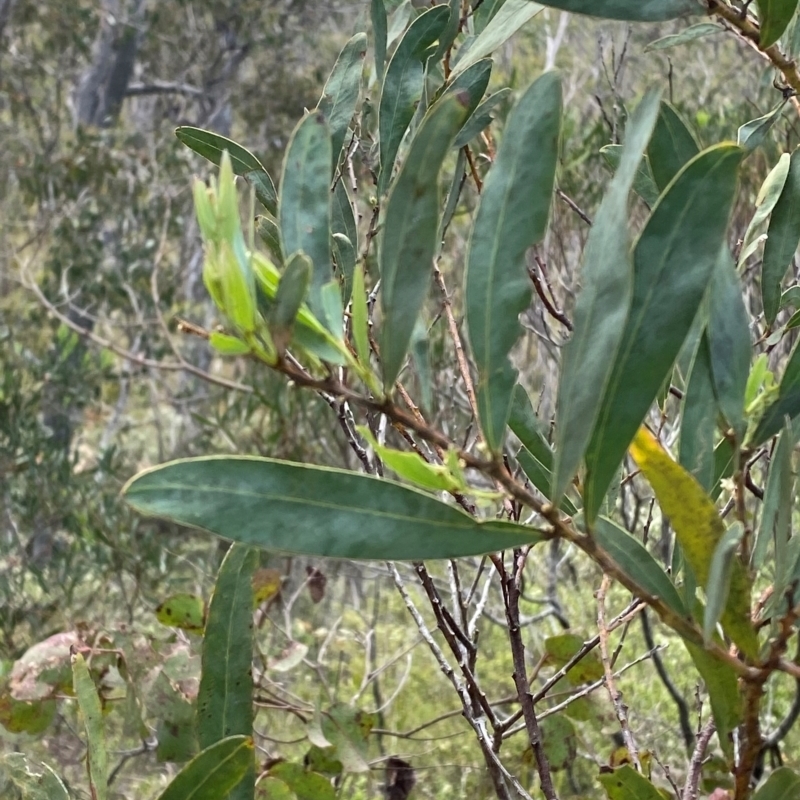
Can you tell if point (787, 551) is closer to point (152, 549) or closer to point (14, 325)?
point (152, 549)

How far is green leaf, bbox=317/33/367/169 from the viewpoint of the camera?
564mm

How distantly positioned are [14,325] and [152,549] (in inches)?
66.9

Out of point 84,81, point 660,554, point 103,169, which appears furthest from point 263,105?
point 660,554

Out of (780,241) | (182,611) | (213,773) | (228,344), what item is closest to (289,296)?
(228,344)

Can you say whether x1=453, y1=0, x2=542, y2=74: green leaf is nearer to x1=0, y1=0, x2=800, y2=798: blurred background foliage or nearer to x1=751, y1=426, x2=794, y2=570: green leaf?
x1=0, y1=0, x2=800, y2=798: blurred background foliage

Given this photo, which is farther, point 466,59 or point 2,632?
point 2,632

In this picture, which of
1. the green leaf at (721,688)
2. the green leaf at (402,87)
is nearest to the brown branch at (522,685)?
the green leaf at (721,688)

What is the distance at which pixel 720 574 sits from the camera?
29cm

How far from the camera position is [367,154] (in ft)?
2.51

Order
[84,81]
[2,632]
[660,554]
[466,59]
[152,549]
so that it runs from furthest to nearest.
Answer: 1. [84,81]
2. [152,549]
3. [2,632]
4. [660,554]
5. [466,59]

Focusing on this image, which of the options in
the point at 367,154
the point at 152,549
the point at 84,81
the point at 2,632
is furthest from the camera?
the point at 84,81

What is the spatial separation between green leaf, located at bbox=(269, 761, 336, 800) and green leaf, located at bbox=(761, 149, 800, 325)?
52 cm

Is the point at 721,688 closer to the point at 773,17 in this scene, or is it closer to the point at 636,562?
the point at 636,562

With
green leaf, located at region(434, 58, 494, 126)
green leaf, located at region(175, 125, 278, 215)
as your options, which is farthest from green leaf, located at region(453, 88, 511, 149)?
green leaf, located at region(175, 125, 278, 215)
